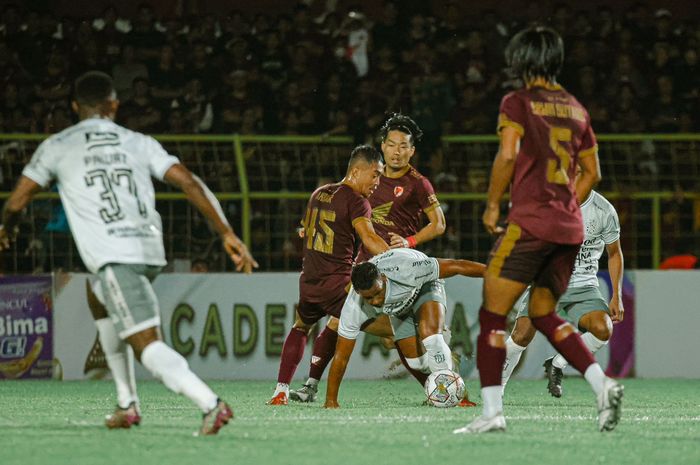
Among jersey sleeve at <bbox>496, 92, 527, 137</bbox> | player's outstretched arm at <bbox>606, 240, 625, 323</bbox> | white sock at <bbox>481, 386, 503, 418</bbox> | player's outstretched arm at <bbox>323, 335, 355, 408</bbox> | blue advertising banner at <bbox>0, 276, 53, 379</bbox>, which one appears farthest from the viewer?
blue advertising banner at <bbox>0, 276, 53, 379</bbox>

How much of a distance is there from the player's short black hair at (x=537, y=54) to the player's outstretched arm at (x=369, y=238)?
9.14ft

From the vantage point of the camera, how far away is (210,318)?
13672 mm

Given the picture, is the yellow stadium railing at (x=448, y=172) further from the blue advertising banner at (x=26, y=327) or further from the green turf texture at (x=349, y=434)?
the green turf texture at (x=349, y=434)

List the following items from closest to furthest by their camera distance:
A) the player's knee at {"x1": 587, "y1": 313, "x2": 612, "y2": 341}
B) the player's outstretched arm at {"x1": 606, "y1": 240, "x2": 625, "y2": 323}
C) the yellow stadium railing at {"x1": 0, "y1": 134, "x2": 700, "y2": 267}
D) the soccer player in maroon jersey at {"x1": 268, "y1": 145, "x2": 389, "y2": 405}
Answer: the soccer player in maroon jersey at {"x1": 268, "y1": 145, "x2": 389, "y2": 405} → the player's outstretched arm at {"x1": 606, "y1": 240, "x2": 625, "y2": 323} → the player's knee at {"x1": 587, "y1": 313, "x2": 612, "y2": 341} → the yellow stadium railing at {"x1": 0, "y1": 134, "x2": 700, "y2": 267}

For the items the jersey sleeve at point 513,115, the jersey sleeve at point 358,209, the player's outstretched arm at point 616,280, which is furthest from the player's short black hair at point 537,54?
the player's outstretched arm at point 616,280

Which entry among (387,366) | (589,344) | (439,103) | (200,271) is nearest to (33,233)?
(200,271)

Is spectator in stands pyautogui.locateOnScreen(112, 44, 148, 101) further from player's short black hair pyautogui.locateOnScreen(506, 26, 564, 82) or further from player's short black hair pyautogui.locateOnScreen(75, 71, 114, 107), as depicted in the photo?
player's short black hair pyautogui.locateOnScreen(506, 26, 564, 82)

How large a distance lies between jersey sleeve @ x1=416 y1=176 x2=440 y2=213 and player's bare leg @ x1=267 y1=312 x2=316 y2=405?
1.39 m

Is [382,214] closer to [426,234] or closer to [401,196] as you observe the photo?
[401,196]

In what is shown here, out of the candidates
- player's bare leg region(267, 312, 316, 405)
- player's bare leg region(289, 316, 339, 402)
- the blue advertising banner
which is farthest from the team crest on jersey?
the blue advertising banner

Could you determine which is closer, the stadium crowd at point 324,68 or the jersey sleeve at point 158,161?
the jersey sleeve at point 158,161

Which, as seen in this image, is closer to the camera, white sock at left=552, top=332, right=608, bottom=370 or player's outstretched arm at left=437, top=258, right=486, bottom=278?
player's outstretched arm at left=437, top=258, right=486, bottom=278

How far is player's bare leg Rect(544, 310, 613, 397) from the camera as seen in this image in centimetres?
1055

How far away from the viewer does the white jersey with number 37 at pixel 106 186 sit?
691 centimetres
